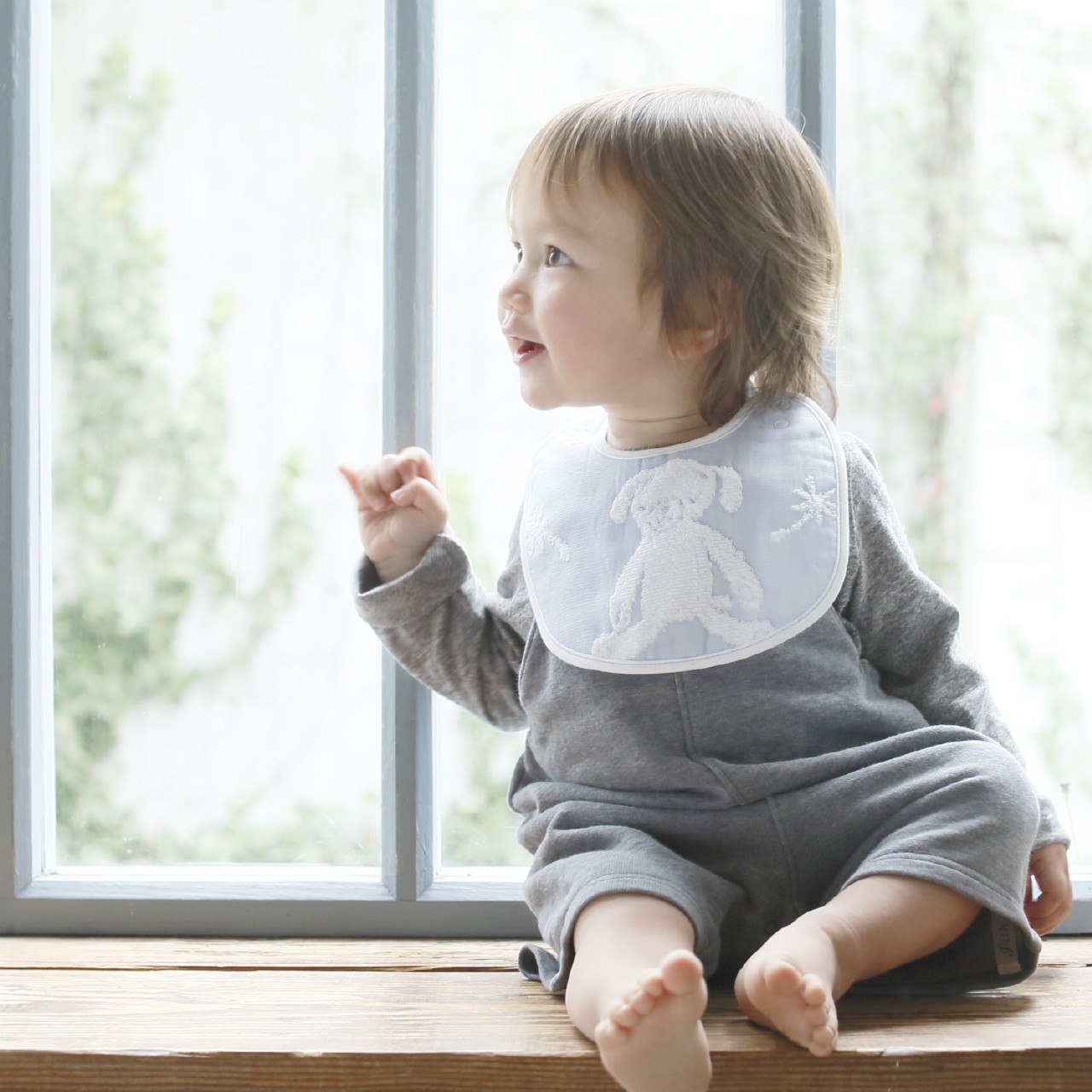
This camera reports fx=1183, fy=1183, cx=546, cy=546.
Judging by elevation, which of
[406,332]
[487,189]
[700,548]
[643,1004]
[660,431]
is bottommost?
[643,1004]

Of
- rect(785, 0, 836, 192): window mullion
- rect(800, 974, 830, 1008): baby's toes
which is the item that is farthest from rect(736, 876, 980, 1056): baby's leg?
rect(785, 0, 836, 192): window mullion

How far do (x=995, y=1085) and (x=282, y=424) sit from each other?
2.88 ft

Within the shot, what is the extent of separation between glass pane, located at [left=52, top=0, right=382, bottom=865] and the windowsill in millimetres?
247

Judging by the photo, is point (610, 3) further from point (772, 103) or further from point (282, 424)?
point (282, 424)

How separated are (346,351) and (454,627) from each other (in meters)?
0.33

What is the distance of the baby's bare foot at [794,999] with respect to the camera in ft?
2.49

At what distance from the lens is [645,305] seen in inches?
39.9

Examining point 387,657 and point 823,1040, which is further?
point 387,657

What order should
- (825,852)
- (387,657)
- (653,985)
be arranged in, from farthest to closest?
(387,657), (825,852), (653,985)

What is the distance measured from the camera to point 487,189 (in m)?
1.24

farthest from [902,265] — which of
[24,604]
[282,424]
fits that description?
[24,604]

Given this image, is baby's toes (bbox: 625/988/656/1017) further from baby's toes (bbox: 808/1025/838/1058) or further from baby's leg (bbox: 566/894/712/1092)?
baby's toes (bbox: 808/1025/838/1058)

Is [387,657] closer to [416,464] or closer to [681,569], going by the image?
[416,464]

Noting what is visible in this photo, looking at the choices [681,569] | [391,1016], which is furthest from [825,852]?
[391,1016]
